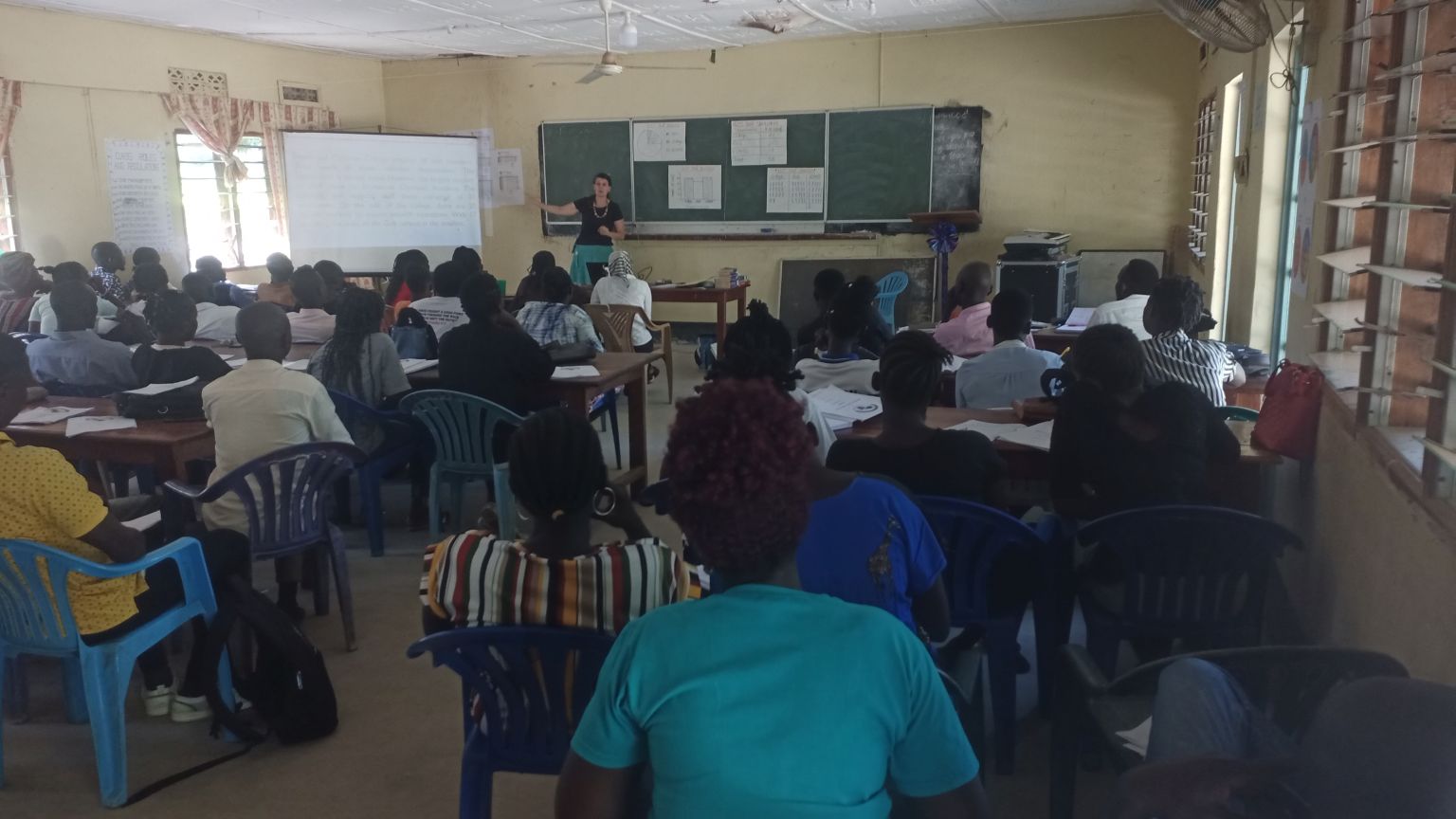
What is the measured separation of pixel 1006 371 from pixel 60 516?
288 centimetres

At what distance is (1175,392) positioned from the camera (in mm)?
2520

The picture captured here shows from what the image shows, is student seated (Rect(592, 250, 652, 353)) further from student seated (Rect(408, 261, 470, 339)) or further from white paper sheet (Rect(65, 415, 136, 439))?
white paper sheet (Rect(65, 415, 136, 439))

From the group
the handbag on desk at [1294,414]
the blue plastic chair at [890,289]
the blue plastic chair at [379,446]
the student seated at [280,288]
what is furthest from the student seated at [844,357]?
the student seated at [280,288]

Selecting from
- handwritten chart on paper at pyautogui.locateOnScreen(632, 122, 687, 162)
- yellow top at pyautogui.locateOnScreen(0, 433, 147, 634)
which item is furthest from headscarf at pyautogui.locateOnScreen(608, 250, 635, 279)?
yellow top at pyautogui.locateOnScreen(0, 433, 147, 634)

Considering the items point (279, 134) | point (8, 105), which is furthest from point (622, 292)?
point (8, 105)

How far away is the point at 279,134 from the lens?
8625 mm

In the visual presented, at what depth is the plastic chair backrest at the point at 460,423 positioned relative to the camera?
3871 mm

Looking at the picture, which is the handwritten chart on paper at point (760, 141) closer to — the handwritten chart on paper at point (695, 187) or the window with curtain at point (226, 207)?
the handwritten chart on paper at point (695, 187)

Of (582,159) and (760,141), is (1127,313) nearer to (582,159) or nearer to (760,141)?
(760,141)

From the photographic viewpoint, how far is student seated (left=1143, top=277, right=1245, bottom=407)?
340 centimetres

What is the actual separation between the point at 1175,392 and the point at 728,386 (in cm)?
171

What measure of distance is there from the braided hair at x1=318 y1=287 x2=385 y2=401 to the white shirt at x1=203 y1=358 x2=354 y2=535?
0.94 metres

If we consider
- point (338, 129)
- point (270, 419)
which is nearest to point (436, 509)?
point (270, 419)

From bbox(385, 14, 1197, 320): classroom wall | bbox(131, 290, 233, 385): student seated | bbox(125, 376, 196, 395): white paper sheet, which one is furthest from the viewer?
bbox(385, 14, 1197, 320): classroom wall
